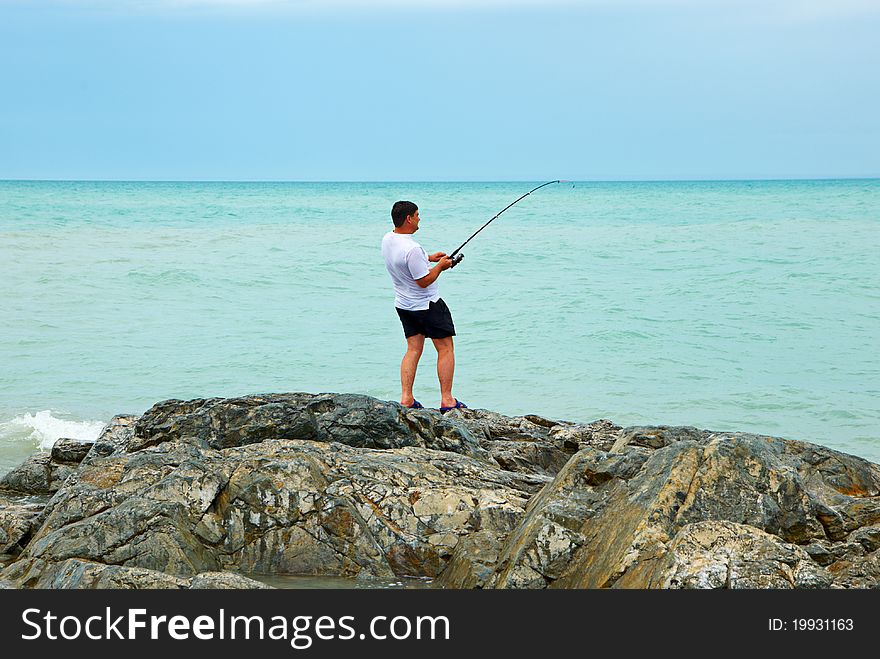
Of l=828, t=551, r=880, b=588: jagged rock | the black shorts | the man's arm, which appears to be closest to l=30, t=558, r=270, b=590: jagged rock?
l=828, t=551, r=880, b=588: jagged rock

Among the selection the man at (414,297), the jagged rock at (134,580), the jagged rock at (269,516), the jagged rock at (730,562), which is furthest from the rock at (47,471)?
the jagged rock at (730,562)

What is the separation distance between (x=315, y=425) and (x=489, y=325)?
9831 millimetres

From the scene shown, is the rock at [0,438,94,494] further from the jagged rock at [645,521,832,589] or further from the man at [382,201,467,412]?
the jagged rock at [645,521,832,589]

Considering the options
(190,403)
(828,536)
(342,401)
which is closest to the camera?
(828,536)

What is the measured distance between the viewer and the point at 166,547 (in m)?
4.29

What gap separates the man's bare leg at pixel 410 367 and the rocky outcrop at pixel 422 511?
1.82 metres

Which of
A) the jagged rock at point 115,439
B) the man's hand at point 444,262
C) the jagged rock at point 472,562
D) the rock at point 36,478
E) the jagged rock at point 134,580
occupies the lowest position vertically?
the rock at point 36,478

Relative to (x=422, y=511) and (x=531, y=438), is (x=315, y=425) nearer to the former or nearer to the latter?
(x=422, y=511)

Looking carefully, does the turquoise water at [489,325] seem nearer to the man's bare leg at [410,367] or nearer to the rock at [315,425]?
the man's bare leg at [410,367]

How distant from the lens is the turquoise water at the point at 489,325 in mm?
10883

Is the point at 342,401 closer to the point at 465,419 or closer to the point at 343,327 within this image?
the point at 465,419

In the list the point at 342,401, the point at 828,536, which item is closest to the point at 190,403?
the point at 342,401

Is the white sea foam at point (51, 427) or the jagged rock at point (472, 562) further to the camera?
the white sea foam at point (51, 427)
